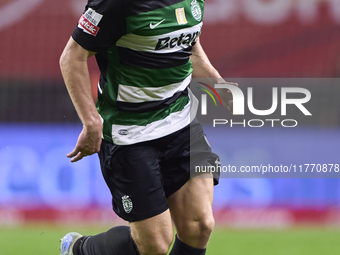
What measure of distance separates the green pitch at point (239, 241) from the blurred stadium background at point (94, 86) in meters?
0.07

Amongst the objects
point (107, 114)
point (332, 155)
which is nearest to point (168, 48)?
point (107, 114)

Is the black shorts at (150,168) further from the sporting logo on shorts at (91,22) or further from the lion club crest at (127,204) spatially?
the sporting logo on shorts at (91,22)

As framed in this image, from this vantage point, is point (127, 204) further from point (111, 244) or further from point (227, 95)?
point (227, 95)

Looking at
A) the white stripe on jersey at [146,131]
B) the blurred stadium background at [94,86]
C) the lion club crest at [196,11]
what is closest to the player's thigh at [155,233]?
the white stripe on jersey at [146,131]

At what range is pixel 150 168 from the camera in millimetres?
2609

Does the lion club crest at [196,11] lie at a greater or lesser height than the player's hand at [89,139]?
greater

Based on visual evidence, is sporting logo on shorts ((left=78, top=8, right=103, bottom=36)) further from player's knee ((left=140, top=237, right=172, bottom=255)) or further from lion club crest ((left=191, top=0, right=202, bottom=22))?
player's knee ((left=140, top=237, right=172, bottom=255))

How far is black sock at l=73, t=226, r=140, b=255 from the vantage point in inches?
106

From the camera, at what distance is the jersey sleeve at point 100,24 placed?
7.61 ft

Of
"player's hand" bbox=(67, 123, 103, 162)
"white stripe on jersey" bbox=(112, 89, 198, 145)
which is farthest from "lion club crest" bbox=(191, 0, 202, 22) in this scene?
"player's hand" bbox=(67, 123, 103, 162)

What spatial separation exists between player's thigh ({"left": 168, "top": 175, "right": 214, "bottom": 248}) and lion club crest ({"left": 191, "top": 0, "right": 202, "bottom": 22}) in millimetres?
773

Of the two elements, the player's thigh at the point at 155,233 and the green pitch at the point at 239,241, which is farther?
the green pitch at the point at 239,241

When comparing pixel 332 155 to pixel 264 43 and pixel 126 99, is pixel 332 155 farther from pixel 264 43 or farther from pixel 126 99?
pixel 126 99

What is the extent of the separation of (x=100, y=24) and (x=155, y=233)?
97cm
